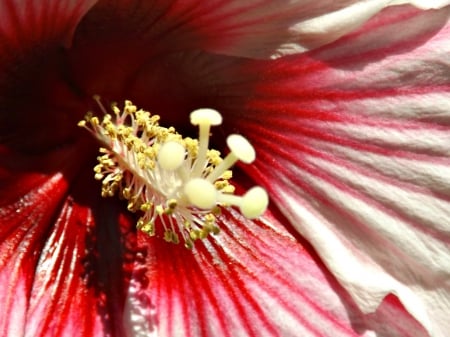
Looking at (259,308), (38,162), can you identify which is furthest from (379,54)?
(38,162)

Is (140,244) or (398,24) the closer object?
(398,24)

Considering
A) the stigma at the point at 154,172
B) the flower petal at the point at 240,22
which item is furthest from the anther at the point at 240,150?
the flower petal at the point at 240,22

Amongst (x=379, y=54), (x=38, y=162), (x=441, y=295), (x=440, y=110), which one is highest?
(x=38, y=162)

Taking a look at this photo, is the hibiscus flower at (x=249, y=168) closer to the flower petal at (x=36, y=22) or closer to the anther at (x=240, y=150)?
the flower petal at (x=36, y=22)

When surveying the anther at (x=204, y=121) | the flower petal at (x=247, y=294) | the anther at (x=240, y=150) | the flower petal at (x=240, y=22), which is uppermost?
the flower petal at (x=240, y=22)

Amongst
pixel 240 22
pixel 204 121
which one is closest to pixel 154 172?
pixel 204 121

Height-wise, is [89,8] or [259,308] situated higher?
[89,8]

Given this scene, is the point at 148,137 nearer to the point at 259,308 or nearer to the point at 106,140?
the point at 106,140
